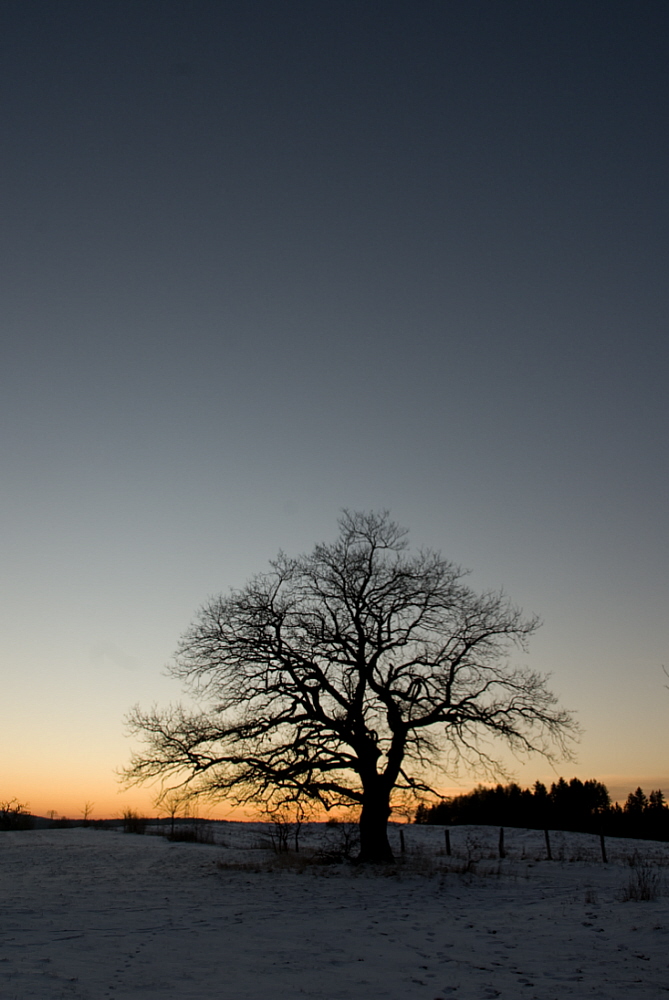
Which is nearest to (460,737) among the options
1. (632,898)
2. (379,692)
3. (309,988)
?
(379,692)

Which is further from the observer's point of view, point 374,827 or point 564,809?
point 564,809

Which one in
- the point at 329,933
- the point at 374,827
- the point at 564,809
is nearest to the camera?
the point at 329,933

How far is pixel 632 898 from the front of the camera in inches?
612

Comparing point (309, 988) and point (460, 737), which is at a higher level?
point (460, 737)

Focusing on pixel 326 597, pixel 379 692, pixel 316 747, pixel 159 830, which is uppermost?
pixel 326 597

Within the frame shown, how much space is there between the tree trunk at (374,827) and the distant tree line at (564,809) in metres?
54.3

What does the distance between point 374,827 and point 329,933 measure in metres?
11.4

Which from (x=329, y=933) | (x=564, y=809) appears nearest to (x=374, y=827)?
(x=329, y=933)

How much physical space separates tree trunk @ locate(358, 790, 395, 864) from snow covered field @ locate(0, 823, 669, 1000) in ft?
3.17

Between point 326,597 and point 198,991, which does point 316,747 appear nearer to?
point 326,597

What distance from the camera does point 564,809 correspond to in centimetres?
8944

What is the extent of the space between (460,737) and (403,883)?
5.78m

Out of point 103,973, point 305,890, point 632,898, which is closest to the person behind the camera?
point 103,973

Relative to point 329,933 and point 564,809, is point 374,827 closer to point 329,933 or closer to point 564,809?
point 329,933
